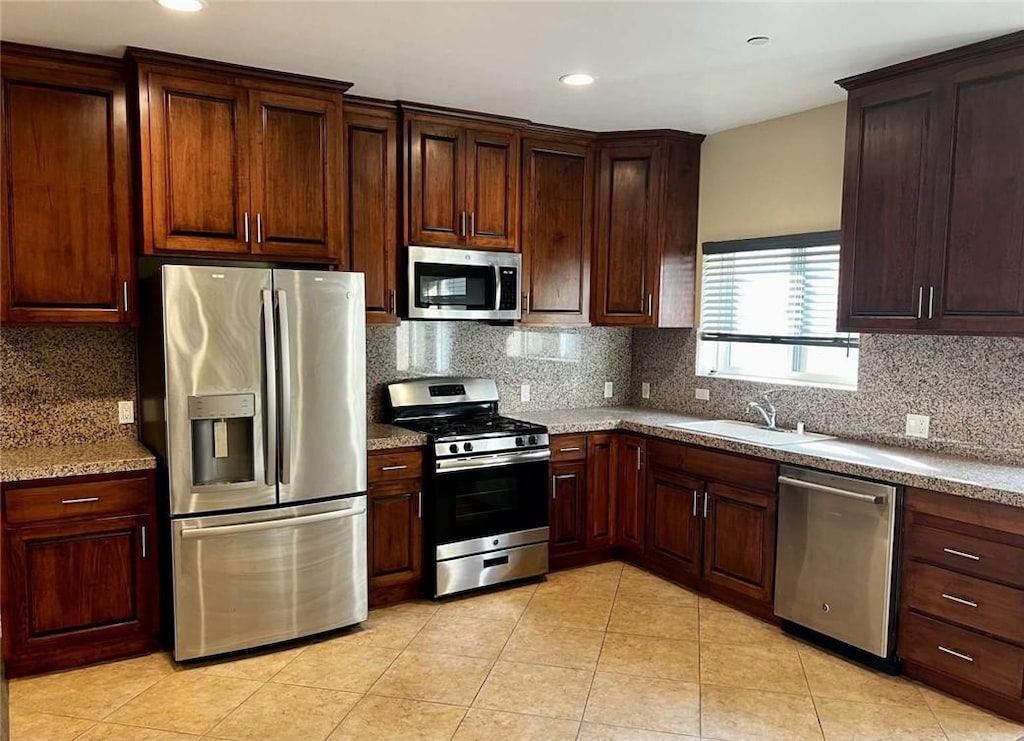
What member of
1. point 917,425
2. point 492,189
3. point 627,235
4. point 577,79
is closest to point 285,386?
point 492,189

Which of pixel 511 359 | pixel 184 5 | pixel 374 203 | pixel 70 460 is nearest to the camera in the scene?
pixel 184 5

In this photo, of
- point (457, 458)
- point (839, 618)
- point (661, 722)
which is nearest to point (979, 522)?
point (839, 618)

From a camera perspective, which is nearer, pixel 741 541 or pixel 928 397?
pixel 928 397

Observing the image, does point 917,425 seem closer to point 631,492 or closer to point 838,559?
point 838,559

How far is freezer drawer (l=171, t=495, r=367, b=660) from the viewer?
10.2 ft

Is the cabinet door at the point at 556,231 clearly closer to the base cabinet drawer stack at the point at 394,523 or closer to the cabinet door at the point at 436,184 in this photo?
the cabinet door at the point at 436,184

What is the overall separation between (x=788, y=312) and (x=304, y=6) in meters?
2.94

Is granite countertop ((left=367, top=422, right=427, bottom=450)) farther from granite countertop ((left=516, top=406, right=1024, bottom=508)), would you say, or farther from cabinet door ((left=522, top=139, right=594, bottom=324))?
cabinet door ((left=522, top=139, right=594, bottom=324))

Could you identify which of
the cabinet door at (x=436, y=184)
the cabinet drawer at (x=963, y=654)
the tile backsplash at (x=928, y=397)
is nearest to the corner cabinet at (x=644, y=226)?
the tile backsplash at (x=928, y=397)

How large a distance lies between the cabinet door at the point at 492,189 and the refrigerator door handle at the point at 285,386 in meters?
1.27

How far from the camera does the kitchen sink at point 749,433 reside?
147 inches

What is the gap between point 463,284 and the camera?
411 cm

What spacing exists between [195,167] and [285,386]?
1.04 metres

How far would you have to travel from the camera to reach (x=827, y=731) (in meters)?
2.69
